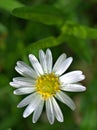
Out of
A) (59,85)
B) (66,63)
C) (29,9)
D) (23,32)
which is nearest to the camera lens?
(66,63)

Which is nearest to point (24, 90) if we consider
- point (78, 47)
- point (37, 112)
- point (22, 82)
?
point (22, 82)

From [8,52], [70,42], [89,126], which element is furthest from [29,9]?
[89,126]

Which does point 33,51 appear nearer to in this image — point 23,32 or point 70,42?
point 70,42

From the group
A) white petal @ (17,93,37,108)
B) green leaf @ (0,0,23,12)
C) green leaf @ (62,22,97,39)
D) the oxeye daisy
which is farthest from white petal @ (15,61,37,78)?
green leaf @ (0,0,23,12)

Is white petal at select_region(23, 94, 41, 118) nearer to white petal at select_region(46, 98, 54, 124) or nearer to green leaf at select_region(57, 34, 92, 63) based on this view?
white petal at select_region(46, 98, 54, 124)

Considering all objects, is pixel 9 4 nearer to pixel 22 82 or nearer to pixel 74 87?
pixel 22 82

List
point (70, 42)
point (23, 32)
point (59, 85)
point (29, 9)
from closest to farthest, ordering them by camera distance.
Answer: point (59, 85)
point (29, 9)
point (70, 42)
point (23, 32)

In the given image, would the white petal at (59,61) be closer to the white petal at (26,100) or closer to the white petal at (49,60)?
the white petal at (49,60)
